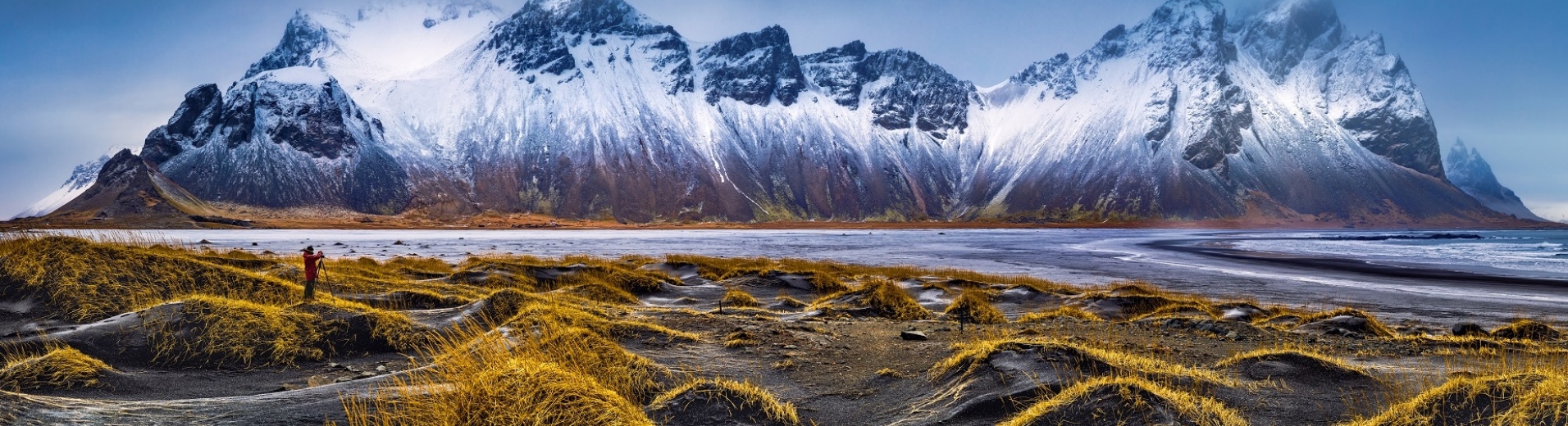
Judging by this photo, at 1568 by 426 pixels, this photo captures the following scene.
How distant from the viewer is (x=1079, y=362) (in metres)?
9.88

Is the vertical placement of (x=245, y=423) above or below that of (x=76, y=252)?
below

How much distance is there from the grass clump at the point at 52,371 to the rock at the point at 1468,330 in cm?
2466

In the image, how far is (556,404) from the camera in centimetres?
649

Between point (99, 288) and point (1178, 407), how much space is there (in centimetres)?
1777

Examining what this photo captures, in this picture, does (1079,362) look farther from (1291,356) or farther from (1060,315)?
(1060,315)

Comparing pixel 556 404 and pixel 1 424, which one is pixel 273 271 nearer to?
pixel 1 424

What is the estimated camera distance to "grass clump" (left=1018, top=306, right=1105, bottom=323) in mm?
18750

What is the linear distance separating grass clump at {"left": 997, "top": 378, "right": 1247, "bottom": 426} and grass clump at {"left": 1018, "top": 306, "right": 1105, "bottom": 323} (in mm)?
10597

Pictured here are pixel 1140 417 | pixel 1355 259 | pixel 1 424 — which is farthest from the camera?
pixel 1355 259

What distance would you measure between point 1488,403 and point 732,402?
24.2 feet

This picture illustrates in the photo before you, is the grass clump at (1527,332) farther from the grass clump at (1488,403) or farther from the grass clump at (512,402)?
the grass clump at (512,402)

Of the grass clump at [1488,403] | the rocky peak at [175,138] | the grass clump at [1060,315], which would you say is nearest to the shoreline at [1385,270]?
the grass clump at [1060,315]

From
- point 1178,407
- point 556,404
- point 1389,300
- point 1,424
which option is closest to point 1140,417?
point 1178,407

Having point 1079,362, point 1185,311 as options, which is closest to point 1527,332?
point 1185,311
